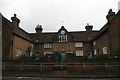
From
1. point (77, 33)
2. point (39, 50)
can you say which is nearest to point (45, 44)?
point (39, 50)

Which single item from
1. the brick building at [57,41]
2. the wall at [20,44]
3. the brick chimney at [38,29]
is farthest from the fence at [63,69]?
the brick chimney at [38,29]

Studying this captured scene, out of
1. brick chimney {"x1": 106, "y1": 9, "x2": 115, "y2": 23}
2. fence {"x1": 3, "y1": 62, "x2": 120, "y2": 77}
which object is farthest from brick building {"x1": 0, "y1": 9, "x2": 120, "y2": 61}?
fence {"x1": 3, "y1": 62, "x2": 120, "y2": 77}

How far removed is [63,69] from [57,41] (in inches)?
792

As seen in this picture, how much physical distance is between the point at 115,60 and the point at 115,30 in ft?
23.8

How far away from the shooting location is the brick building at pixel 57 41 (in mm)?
28453

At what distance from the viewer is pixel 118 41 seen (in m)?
23.6

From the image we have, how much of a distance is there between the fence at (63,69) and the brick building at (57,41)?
6606mm

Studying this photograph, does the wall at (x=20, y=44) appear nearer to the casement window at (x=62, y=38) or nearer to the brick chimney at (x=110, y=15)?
the casement window at (x=62, y=38)

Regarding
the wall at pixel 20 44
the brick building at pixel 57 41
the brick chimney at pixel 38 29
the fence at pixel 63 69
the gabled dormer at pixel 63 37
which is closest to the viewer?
the fence at pixel 63 69

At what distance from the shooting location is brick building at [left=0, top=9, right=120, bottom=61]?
93.4ft

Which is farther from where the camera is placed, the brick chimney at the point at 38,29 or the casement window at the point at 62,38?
the brick chimney at the point at 38,29

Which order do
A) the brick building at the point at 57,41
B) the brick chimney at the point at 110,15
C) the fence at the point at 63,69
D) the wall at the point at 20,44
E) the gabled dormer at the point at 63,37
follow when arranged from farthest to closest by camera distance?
the gabled dormer at the point at 63,37 → the brick chimney at the point at 110,15 → the wall at the point at 20,44 → the brick building at the point at 57,41 → the fence at the point at 63,69

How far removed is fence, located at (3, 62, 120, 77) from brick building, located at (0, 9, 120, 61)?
6.61 m

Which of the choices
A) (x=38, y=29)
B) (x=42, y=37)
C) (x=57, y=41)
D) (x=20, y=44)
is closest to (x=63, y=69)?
(x=20, y=44)
